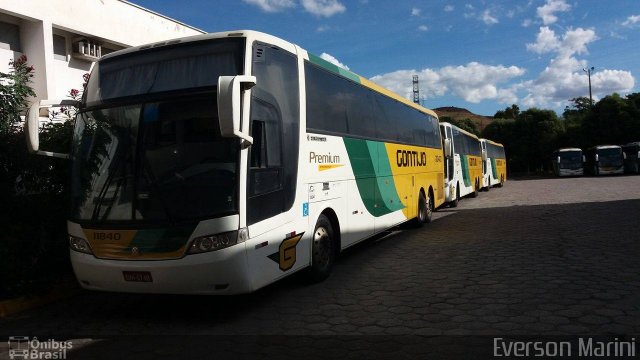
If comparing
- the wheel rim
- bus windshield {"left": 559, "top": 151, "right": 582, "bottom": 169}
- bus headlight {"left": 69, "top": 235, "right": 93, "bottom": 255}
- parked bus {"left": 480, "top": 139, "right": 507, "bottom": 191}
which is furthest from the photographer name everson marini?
bus windshield {"left": 559, "top": 151, "right": 582, "bottom": 169}

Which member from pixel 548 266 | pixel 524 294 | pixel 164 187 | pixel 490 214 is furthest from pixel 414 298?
pixel 490 214

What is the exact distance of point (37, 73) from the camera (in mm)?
16094

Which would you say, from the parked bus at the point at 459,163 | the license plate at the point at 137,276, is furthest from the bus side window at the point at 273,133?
the parked bus at the point at 459,163

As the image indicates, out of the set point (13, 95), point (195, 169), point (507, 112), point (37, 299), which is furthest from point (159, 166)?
point (507, 112)

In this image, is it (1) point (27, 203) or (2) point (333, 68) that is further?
(2) point (333, 68)

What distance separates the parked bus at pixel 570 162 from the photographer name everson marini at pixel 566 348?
140ft

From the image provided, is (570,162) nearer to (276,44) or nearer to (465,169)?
(465,169)

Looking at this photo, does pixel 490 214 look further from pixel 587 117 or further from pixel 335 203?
pixel 587 117

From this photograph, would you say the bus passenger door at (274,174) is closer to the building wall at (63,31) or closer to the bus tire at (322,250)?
the bus tire at (322,250)

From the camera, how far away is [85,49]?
57.7 ft

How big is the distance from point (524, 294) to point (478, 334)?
5.13ft

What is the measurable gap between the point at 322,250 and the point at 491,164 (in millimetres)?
27017

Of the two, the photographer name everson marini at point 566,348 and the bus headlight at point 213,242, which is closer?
the photographer name everson marini at point 566,348

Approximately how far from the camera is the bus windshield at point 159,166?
17.3ft
